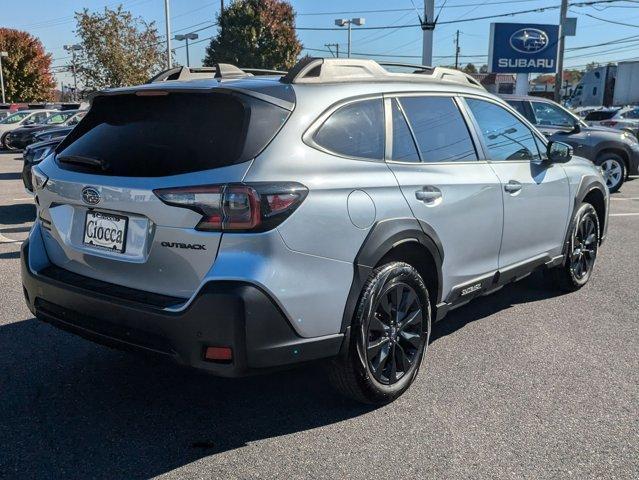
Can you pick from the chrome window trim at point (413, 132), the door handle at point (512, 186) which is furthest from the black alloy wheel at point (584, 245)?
the chrome window trim at point (413, 132)

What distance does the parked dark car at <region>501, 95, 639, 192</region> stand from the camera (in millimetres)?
12180

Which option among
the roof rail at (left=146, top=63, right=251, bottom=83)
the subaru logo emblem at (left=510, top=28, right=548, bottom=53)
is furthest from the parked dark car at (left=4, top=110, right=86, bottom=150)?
the roof rail at (left=146, top=63, right=251, bottom=83)

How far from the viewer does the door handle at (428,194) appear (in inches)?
138

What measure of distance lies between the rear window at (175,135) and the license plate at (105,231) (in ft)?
0.71

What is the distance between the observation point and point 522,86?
2505cm

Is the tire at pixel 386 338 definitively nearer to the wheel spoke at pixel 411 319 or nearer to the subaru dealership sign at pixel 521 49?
the wheel spoke at pixel 411 319

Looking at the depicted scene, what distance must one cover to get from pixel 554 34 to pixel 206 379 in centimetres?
2618

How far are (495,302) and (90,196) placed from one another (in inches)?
143

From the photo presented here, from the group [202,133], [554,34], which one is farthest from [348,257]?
[554,34]

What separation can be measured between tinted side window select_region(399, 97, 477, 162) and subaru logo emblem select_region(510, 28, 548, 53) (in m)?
23.6

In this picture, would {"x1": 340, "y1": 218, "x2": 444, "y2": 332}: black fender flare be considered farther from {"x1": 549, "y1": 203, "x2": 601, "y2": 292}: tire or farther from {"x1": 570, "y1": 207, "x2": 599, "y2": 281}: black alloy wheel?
{"x1": 570, "y1": 207, "x2": 599, "y2": 281}: black alloy wheel

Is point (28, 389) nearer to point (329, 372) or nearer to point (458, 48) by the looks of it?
point (329, 372)

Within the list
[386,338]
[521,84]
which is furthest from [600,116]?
[386,338]

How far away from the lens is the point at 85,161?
3.21 m
